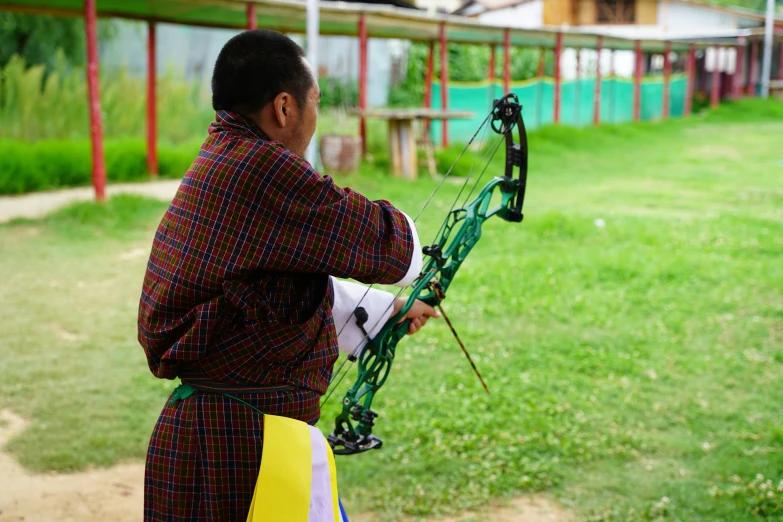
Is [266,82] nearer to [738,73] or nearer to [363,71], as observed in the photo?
[363,71]

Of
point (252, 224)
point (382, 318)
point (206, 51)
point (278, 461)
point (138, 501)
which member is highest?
point (206, 51)

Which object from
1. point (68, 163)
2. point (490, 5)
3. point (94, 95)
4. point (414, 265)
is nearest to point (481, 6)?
point (490, 5)

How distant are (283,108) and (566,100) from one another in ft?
71.9

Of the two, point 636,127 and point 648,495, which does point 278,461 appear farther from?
point 636,127

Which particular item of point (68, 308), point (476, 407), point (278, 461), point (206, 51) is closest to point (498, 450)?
point (476, 407)

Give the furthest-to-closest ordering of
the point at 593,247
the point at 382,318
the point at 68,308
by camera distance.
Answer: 1. the point at 593,247
2. the point at 68,308
3. the point at 382,318

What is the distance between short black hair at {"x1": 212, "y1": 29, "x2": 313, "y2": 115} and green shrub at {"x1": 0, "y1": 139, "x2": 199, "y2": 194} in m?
10.4

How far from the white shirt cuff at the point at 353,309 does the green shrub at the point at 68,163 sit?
1014 cm

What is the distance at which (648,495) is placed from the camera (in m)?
3.99

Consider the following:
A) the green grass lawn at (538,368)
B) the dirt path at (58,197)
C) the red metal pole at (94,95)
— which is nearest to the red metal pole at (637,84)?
the green grass lawn at (538,368)

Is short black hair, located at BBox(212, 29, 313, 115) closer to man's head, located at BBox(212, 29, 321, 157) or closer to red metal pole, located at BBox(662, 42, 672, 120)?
man's head, located at BBox(212, 29, 321, 157)

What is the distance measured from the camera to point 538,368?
5.58m

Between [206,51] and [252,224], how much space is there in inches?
661

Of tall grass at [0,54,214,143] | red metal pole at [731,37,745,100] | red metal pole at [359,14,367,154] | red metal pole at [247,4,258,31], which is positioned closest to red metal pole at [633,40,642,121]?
red metal pole at [731,37,745,100]
